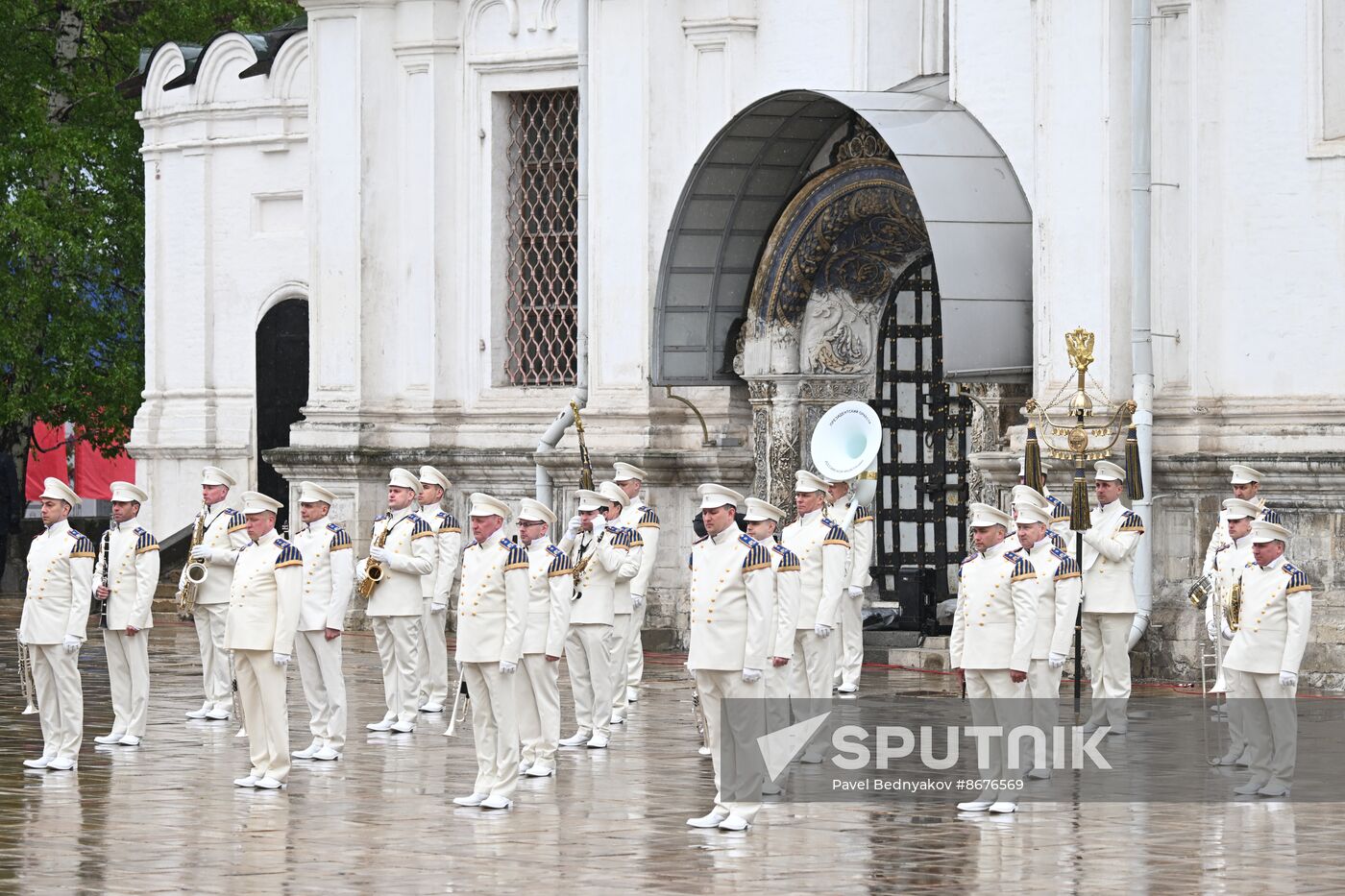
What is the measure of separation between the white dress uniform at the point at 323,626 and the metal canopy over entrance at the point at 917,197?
5635 millimetres

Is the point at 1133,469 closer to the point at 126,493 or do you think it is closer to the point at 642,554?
the point at 642,554

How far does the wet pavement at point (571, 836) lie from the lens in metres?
11.1

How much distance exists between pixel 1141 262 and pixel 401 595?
6.24 metres

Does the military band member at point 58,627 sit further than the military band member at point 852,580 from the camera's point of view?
No

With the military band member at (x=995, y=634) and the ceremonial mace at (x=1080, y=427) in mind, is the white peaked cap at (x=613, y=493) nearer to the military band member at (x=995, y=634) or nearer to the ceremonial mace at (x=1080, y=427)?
the ceremonial mace at (x=1080, y=427)

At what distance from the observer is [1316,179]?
19406 mm

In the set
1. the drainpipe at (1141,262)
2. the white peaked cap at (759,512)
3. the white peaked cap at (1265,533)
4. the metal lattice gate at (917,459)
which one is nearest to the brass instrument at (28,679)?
the white peaked cap at (759,512)

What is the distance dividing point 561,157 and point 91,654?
22.0ft

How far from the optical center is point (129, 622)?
53.3 feet

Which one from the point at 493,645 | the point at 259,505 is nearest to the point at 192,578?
the point at 259,505

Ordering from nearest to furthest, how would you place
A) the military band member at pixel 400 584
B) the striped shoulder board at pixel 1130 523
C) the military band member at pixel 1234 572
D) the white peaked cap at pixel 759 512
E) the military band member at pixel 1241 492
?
1. the white peaked cap at pixel 759 512
2. the military band member at pixel 1234 572
3. the military band member at pixel 1241 492
4. the striped shoulder board at pixel 1130 523
5. the military band member at pixel 400 584

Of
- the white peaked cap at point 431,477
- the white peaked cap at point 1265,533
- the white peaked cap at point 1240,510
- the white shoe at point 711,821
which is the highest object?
the white peaked cap at point 431,477

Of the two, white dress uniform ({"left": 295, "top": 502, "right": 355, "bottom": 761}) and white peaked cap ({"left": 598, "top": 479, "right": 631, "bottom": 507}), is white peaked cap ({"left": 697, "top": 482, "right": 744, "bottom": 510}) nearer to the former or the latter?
white dress uniform ({"left": 295, "top": 502, "right": 355, "bottom": 761})

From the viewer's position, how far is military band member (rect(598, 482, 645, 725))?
1680cm
